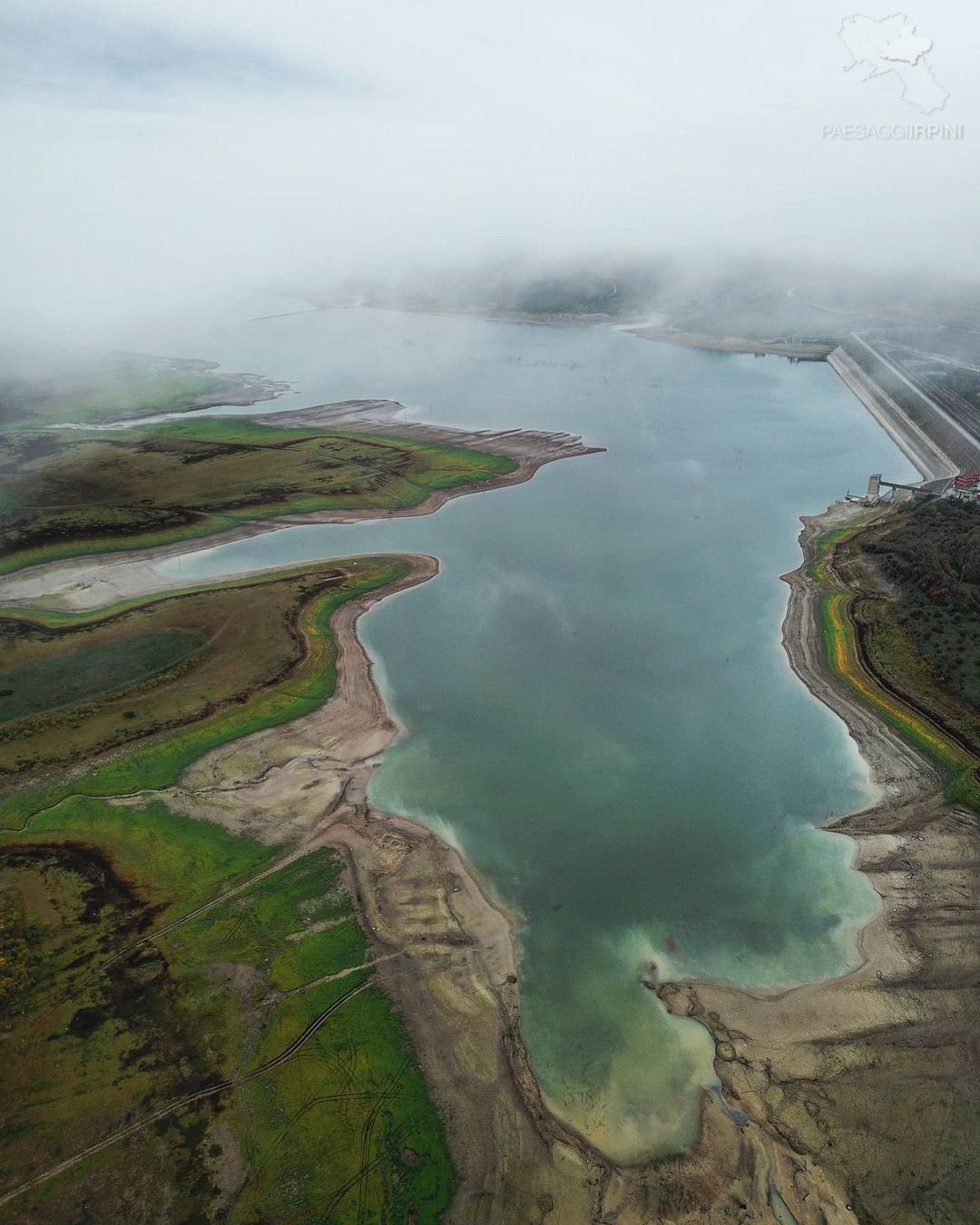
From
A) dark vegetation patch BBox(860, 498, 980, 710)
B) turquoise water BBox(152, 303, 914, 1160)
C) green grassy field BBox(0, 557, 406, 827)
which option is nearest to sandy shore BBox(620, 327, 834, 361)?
turquoise water BBox(152, 303, 914, 1160)

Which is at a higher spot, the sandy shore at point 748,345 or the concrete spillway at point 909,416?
the sandy shore at point 748,345

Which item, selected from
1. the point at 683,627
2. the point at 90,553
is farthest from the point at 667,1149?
the point at 90,553

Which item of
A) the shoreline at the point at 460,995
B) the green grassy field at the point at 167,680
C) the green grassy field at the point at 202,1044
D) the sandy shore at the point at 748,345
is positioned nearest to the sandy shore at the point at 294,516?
the green grassy field at the point at 167,680

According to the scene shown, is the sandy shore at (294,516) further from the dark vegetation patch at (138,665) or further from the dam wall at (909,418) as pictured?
the dam wall at (909,418)

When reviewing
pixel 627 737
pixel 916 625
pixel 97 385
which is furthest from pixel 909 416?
pixel 97 385

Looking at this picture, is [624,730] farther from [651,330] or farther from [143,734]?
[651,330]
